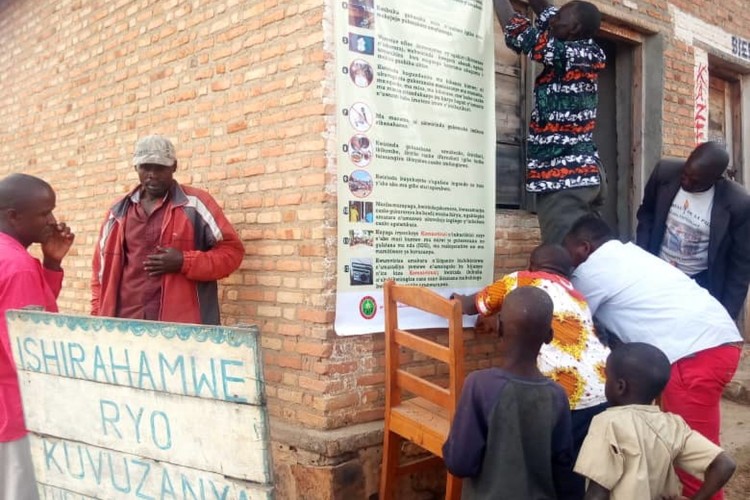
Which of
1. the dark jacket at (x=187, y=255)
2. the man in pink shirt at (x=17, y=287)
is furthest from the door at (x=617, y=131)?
the man in pink shirt at (x=17, y=287)

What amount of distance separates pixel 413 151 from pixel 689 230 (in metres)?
1.62

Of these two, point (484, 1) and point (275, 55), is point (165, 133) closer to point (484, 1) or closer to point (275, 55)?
point (275, 55)

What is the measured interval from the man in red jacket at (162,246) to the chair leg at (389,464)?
3.67 ft

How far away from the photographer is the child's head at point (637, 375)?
95.3 inches

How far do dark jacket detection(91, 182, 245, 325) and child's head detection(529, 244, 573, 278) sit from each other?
1.52m

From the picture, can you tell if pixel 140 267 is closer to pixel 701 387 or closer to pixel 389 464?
pixel 389 464

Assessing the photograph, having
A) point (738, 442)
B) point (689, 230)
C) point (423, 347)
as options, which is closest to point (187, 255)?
point (423, 347)

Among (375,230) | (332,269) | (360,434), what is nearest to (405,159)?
(375,230)

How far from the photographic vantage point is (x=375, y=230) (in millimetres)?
3693

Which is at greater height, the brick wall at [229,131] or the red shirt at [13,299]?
the brick wall at [229,131]

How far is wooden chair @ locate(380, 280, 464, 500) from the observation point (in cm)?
310

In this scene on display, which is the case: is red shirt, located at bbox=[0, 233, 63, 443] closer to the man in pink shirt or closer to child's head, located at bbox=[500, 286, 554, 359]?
the man in pink shirt

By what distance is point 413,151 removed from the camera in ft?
12.6

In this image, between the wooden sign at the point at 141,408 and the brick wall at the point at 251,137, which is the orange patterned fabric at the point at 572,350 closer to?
the brick wall at the point at 251,137
